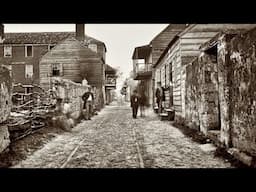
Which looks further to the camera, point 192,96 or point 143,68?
point 143,68

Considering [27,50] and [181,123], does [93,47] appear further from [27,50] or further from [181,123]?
[181,123]

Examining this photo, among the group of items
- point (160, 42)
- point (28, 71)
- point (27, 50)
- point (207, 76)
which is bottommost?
point (207, 76)

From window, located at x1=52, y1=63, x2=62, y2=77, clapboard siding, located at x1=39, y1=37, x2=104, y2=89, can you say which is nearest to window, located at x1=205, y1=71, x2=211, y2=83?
clapboard siding, located at x1=39, y1=37, x2=104, y2=89

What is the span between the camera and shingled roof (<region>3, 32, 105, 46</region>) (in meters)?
33.5

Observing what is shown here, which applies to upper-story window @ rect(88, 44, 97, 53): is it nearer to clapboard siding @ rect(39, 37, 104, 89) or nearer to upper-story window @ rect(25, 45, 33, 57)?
clapboard siding @ rect(39, 37, 104, 89)

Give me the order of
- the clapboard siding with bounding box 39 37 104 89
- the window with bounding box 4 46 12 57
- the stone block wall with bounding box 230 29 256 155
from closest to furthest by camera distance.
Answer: the stone block wall with bounding box 230 29 256 155 < the clapboard siding with bounding box 39 37 104 89 < the window with bounding box 4 46 12 57

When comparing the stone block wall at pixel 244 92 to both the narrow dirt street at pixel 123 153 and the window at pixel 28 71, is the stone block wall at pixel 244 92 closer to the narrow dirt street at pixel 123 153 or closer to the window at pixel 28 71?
the narrow dirt street at pixel 123 153

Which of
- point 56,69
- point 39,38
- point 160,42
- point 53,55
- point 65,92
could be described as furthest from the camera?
point 39,38

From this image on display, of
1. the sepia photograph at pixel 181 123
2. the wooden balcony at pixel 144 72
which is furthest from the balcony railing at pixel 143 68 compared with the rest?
the sepia photograph at pixel 181 123

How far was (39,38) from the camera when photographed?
3406cm

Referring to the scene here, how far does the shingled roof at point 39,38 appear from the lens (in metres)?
33.5

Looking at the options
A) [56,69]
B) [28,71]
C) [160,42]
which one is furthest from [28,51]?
[160,42]
